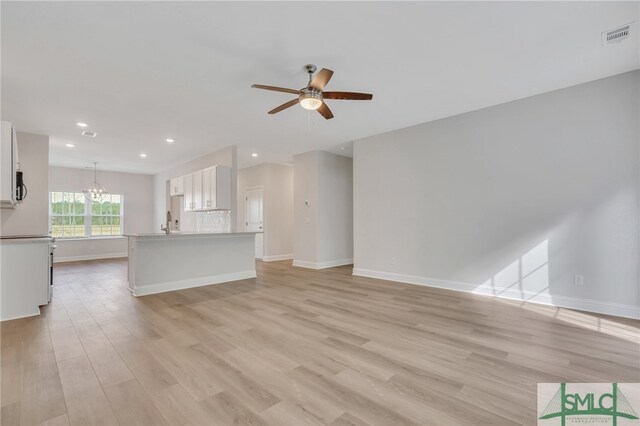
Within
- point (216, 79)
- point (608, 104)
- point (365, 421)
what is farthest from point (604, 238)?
point (216, 79)

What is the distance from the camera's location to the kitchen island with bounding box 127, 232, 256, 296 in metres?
4.54

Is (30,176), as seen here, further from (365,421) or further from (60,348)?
(365,421)

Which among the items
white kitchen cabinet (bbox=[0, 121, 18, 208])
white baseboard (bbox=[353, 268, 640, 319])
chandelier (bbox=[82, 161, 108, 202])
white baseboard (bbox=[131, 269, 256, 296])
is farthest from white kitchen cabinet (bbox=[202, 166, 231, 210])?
chandelier (bbox=[82, 161, 108, 202])

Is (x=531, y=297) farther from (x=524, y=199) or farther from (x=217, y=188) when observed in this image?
(x=217, y=188)

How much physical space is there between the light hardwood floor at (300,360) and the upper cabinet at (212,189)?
2.66m

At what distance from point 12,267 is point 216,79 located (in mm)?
3370

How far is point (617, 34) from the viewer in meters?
2.69

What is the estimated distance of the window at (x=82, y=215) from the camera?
886 centimetres

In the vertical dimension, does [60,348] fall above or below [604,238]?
below

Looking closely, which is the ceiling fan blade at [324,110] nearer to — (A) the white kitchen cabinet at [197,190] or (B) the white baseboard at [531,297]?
(B) the white baseboard at [531,297]

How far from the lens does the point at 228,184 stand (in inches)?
254

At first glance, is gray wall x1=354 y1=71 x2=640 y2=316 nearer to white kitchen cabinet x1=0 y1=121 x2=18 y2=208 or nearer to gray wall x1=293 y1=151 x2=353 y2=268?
gray wall x1=293 y1=151 x2=353 y2=268

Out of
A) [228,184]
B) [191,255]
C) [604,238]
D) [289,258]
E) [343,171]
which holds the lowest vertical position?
[289,258]

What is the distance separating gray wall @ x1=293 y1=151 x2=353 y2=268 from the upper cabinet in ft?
6.07
